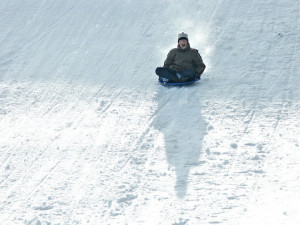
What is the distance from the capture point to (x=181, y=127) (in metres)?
6.32

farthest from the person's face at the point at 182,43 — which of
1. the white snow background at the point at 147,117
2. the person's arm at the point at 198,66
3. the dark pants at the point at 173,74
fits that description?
the white snow background at the point at 147,117

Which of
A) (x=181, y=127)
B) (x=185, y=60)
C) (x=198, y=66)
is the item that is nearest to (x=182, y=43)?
(x=185, y=60)

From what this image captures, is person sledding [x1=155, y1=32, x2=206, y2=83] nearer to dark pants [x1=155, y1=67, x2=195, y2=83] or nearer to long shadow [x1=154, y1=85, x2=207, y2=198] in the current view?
dark pants [x1=155, y1=67, x2=195, y2=83]

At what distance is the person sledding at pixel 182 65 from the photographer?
7473 millimetres

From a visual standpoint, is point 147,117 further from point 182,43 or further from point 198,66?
point 182,43

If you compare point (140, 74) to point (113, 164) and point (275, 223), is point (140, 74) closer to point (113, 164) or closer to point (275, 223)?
point (113, 164)

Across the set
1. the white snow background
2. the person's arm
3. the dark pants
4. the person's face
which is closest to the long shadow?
the white snow background

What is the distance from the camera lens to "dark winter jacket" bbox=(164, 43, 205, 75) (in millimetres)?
7691

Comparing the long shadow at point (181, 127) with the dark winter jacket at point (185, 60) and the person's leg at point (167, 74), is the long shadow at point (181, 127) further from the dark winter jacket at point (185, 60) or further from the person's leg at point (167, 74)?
the dark winter jacket at point (185, 60)

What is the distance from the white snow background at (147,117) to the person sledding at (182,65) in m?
0.16

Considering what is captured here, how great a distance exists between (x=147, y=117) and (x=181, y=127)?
0.53 meters

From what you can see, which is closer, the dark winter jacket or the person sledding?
the person sledding

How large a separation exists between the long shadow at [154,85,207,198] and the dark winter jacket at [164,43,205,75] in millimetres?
360

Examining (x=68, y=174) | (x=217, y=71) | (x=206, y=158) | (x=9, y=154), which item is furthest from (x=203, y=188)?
(x=217, y=71)
